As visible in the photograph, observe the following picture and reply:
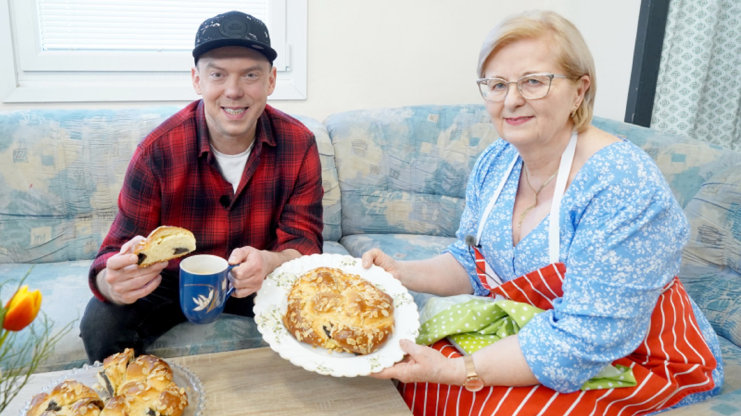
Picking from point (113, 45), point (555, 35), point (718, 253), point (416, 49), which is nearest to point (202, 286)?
point (555, 35)

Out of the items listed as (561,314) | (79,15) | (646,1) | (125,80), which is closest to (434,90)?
(646,1)

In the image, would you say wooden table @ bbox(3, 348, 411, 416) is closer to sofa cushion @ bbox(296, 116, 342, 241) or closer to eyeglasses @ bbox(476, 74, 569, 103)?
eyeglasses @ bbox(476, 74, 569, 103)

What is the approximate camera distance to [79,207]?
209 cm

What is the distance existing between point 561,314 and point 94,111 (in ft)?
6.03

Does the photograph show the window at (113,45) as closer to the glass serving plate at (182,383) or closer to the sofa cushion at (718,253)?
the glass serving plate at (182,383)

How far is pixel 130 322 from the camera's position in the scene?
1483 millimetres

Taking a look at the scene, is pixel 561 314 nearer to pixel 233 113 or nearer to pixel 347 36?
pixel 233 113

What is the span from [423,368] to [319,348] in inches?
8.5

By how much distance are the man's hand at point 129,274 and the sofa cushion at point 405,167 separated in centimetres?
124

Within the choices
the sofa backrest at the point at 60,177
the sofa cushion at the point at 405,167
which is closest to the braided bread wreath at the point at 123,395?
the sofa backrest at the point at 60,177

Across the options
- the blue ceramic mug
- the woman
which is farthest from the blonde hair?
the blue ceramic mug

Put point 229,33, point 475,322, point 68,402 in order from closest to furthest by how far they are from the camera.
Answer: point 68,402
point 475,322
point 229,33

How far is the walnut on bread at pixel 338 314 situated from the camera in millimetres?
1152

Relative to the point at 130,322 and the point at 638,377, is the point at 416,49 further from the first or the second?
the point at 638,377
